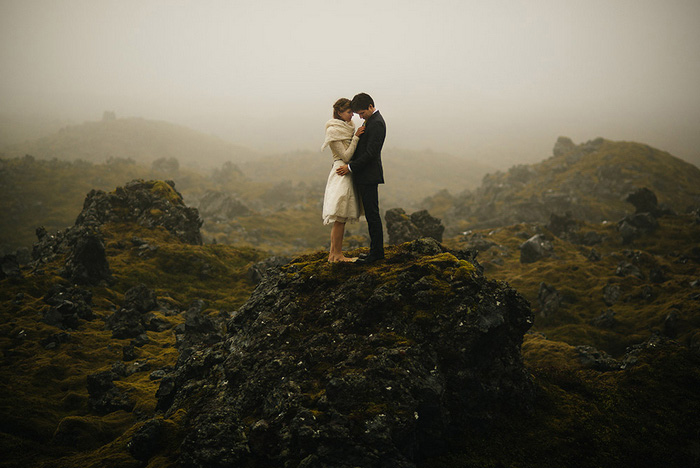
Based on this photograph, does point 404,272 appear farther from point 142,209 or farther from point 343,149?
point 142,209

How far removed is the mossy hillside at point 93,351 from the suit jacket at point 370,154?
9.89 meters

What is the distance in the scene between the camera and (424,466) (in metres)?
10.5

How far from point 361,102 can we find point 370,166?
225 centimetres

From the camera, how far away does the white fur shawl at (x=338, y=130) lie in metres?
13.6

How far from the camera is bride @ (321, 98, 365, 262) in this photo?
13562mm

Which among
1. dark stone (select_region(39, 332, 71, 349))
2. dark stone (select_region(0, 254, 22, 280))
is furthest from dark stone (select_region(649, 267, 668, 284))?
dark stone (select_region(0, 254, 22, 280))

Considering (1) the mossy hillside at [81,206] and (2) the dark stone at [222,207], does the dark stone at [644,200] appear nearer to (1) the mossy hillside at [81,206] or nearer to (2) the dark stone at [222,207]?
(1) the mossy hillside at [81,206]

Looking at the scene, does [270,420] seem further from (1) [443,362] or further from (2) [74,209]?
(2) [74,209]

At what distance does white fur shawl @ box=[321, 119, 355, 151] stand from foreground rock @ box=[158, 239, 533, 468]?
15.8 ft

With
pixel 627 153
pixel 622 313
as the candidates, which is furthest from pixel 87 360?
pixel 627 153

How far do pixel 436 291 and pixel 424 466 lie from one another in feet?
16.9

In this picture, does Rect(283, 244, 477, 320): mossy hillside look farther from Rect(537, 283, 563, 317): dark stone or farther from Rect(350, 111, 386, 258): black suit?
Rect(537, 283, 563, 317): dark stone

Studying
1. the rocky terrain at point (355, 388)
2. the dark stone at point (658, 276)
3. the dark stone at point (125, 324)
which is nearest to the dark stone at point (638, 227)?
the dark stone at point (658, 276)

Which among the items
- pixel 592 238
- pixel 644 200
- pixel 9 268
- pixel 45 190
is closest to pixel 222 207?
pixel 45 190
